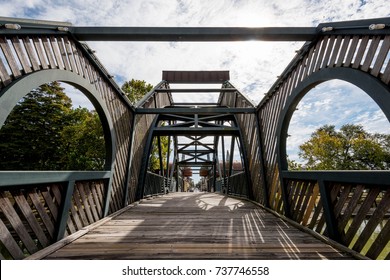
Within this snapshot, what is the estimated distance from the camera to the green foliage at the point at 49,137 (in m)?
15.9

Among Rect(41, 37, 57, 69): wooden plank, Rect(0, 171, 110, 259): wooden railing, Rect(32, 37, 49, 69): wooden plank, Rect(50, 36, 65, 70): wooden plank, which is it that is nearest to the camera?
Rect(0, 171, 110, 259): wooden railing

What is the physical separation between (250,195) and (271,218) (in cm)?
252

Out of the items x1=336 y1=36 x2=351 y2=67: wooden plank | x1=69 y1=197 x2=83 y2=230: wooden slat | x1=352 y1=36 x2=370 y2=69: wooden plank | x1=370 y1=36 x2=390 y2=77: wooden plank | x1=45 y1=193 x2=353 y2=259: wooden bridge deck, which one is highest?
x1=336 y1=36 x2=351 y2=67: wooden plank

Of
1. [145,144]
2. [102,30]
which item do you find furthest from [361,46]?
[145,144]

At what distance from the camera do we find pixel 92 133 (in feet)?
51.3

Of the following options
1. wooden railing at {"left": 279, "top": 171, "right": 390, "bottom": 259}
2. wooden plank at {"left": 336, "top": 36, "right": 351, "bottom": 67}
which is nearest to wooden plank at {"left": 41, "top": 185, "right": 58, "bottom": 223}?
wooden railing at {"left": 279, "top": 171, "right": 390, "bottom": 259}

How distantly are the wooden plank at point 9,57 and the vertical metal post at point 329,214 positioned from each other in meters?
3.58

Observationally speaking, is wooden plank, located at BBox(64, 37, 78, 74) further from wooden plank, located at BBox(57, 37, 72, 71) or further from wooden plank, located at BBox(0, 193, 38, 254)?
wooden plank, located at BBox(0, 193, 38, 254)

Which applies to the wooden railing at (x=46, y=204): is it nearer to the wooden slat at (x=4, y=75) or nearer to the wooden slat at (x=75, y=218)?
the wooden slat at (x=75, y=218)

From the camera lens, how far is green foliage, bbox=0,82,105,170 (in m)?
15.9

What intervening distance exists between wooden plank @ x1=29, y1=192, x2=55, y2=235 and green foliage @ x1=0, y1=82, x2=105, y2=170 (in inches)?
558

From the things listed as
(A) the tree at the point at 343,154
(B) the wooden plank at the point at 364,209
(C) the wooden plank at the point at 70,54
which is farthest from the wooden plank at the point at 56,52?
(A) the tree at the point at 343,154

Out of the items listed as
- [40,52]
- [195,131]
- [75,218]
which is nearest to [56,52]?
[40,52]
